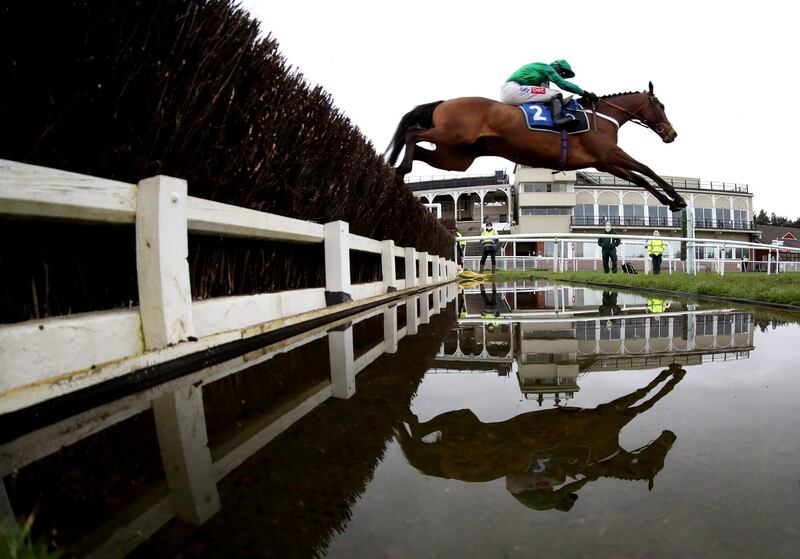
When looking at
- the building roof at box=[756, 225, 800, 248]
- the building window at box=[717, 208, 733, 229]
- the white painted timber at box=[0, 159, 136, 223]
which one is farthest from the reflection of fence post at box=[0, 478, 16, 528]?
the building roof at box=[756, 225, 800, 248]

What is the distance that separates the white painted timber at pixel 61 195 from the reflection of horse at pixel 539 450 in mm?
1559

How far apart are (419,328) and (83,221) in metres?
2.69

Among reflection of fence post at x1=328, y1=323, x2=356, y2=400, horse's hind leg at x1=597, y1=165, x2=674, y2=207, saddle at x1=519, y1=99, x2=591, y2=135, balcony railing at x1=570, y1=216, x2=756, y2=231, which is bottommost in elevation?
reflection of fence post at x1=328, y1=323, x2=356, y2=400

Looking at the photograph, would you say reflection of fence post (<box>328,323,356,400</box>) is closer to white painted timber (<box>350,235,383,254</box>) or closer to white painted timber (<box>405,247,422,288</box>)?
white painted timber (<box>350,235,383,254</box>)

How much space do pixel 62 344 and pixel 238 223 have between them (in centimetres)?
140

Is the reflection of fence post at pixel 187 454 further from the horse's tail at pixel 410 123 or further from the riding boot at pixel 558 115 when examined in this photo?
the riding boot at pixel 558 115

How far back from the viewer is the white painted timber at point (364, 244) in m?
5.06

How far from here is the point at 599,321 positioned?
4.06 metres

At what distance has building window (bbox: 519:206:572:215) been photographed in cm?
4819

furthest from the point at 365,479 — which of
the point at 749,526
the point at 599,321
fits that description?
the point at 599,321

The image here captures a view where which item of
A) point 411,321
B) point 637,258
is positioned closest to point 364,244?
point 411,321

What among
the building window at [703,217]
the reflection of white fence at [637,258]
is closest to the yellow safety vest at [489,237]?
the reflection of white fence at [637,258]

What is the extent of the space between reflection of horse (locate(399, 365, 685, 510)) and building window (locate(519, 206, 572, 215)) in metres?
49.2

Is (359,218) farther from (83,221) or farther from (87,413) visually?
(87,413)
